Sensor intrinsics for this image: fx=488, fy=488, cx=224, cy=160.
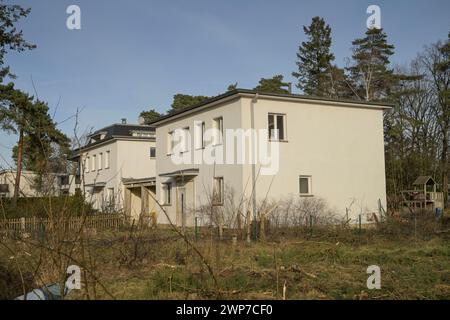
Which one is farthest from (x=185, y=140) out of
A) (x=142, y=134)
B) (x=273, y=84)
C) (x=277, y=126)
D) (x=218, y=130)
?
(x=273, y=84)

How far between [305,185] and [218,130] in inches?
201

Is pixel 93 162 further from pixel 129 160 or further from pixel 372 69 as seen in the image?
pixel 372 69

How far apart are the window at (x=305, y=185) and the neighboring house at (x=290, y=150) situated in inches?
1.9

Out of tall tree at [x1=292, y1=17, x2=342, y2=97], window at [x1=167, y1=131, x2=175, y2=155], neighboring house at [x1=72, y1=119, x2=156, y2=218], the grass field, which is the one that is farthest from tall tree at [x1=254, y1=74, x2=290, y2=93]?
the grass field

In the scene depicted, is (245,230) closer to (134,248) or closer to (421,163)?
(134,248)

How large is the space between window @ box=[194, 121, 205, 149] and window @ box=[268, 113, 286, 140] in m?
3.93

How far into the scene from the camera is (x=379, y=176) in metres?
26.3

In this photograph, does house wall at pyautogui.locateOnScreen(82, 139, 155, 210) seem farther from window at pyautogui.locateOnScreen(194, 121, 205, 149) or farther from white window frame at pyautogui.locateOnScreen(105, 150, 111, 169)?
window at pyautogui.locateOnScreen(194, 121, 205, 149)

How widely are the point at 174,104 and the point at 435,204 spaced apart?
1509 inches

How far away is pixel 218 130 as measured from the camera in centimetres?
2448

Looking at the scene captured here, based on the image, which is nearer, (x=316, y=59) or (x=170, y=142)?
(x=170, y=142)

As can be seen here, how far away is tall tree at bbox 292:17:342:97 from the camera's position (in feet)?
158

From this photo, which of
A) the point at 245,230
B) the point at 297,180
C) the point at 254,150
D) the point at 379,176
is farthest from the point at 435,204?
the point at 245,230

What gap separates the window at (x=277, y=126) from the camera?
76.4 ft
